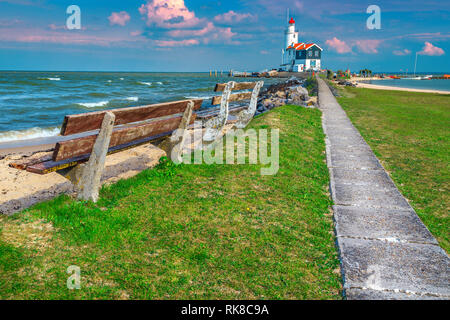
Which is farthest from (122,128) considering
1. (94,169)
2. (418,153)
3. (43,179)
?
(418,153)

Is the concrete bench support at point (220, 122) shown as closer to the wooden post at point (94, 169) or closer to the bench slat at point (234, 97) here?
the bench slat at point (234, 97)

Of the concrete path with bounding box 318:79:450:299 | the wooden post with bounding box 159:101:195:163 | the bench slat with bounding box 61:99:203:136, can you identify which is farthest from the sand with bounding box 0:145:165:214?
the concrete path with bounding box 318:79:450:299

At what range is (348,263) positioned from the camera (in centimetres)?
318

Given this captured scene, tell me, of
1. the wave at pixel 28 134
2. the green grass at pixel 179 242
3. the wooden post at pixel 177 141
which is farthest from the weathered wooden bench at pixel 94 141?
the wave at pixel 28 134

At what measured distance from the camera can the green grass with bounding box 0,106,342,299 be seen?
275 centimetres

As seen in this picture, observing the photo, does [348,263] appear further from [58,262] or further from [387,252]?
[58,262]

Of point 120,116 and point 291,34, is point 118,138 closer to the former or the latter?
point 120,116

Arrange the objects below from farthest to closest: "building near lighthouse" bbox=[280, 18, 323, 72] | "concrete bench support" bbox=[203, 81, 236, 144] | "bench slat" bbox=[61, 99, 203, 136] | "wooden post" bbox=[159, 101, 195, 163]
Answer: "building near lighthouse" bbox=[280, 18, 323, 72] < "concrete bench support" bbox=[203, 81, 236, 144] < "wooden post" bbox=[159, 101, 195, 163] < "bench slat" bbox=[61, 99, 203, 136]

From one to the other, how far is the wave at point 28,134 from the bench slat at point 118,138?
9860 millimetres

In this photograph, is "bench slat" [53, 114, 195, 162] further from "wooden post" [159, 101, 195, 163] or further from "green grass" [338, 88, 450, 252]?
"green grass" [338, 88, 450, 252]

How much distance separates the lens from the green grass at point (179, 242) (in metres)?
2.75

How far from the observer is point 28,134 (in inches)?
510

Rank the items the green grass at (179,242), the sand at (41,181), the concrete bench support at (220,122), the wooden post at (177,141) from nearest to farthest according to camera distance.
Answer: the green grass at (179,242) < the sand at (41,181) < the wooden post at (177,141) < the concrete bench support at (220,122)

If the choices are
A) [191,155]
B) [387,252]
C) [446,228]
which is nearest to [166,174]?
[191,155]
